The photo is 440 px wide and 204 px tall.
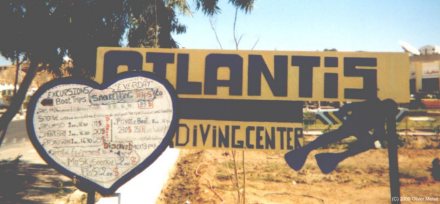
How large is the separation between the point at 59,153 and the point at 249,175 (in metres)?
5.90

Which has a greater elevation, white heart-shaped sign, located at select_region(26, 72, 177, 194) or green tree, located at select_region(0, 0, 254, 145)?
green tree, located at select_region(0, 0, 254, 145)

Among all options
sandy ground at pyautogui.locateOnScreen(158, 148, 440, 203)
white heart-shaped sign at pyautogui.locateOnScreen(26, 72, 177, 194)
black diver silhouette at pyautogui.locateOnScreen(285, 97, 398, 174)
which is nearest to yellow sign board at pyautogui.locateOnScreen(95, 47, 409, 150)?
black diver silhouette at pyautogui.locateOnScreen(285, 97, 398, 174)

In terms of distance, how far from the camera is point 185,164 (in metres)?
9.32

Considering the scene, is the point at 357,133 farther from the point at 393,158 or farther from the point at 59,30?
the point at 59,30

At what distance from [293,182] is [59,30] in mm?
5890

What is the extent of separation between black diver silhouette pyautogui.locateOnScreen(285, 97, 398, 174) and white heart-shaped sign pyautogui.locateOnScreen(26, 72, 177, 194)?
4.01ft

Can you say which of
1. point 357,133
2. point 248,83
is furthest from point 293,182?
point 248,83

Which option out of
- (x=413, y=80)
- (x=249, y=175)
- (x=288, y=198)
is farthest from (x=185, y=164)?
(x=413, y=80)

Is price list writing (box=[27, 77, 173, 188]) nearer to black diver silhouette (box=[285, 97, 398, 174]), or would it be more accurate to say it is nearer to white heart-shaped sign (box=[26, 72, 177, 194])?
white heart-shaped sign (box=[26, 72, 177, 194])

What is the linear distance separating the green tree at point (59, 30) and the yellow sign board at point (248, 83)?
1.59 meters

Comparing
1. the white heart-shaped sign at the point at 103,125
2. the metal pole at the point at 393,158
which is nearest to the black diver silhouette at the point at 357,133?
the metal pole at the point at 393,158

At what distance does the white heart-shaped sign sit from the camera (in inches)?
103

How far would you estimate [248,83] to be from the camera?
2.87 meters

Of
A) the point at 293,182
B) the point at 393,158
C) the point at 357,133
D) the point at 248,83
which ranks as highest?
the point at 248,83
